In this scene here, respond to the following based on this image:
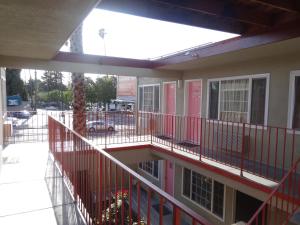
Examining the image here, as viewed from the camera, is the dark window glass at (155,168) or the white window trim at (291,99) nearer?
the white window trim at (291,99)

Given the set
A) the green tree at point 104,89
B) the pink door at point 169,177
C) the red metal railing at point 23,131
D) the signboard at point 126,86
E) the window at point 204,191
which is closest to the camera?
the window at point 204,191

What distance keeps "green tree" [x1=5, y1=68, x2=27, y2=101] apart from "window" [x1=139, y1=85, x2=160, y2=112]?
94.4ft

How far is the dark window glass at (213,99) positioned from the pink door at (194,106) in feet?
1.78

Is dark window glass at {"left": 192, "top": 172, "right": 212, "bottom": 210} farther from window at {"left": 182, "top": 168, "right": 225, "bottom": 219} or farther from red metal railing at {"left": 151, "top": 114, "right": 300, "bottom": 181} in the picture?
red metal railing at {"left": 151, "top": 114, "right": 300, "bottom": 181}

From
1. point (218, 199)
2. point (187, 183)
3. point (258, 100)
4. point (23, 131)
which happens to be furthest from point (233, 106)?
point (23, 131)

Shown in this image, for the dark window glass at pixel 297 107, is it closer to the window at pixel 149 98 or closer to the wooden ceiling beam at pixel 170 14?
the wooden ceiling beam at pixel 170 14

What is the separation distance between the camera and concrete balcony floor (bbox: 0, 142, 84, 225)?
302 cm

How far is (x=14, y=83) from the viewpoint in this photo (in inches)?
1433

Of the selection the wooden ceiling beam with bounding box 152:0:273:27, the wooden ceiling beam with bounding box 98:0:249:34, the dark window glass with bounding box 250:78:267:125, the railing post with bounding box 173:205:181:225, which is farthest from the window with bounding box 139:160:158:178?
the railing post with bounding box 173:205:181:225

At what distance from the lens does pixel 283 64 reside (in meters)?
5.76

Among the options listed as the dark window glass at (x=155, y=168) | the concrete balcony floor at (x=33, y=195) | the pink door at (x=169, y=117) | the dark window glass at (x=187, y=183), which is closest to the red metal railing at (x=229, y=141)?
the pink door at (x=169, y=117)

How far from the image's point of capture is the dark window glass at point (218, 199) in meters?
7.17

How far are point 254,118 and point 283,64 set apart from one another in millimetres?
1584

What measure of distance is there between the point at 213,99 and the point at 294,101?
2.69m
